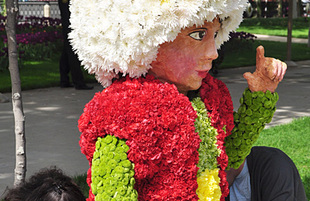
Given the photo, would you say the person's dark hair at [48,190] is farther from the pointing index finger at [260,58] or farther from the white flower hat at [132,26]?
the pointing index finger at [260,58]

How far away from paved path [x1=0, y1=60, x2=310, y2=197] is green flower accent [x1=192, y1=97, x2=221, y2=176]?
267 centimetres

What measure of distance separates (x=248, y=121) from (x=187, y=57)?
0.55m

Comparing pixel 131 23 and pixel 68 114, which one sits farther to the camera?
pixel 68 114

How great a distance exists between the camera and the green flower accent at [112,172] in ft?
7.25

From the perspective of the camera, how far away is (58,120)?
7.13 m

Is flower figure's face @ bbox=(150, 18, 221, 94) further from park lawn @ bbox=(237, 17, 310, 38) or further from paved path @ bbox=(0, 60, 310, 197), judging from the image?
park lawn @ bbox=(237, 17, 310, 38)

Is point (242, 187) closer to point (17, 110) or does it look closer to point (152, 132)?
point (152, 132)

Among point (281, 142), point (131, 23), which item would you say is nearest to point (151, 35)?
point (131, 23)

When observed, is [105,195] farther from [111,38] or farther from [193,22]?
[193,22]

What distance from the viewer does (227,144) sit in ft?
9.42

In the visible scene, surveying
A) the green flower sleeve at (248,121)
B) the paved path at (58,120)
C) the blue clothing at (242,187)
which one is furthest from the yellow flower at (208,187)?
the paved path at (58,120)

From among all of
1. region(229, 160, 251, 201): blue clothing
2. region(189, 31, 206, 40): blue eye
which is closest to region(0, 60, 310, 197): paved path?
region(229, 160, 251, 201): blue clothing

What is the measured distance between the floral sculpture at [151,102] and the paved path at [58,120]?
8.59 ft

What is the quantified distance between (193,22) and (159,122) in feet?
1.64
